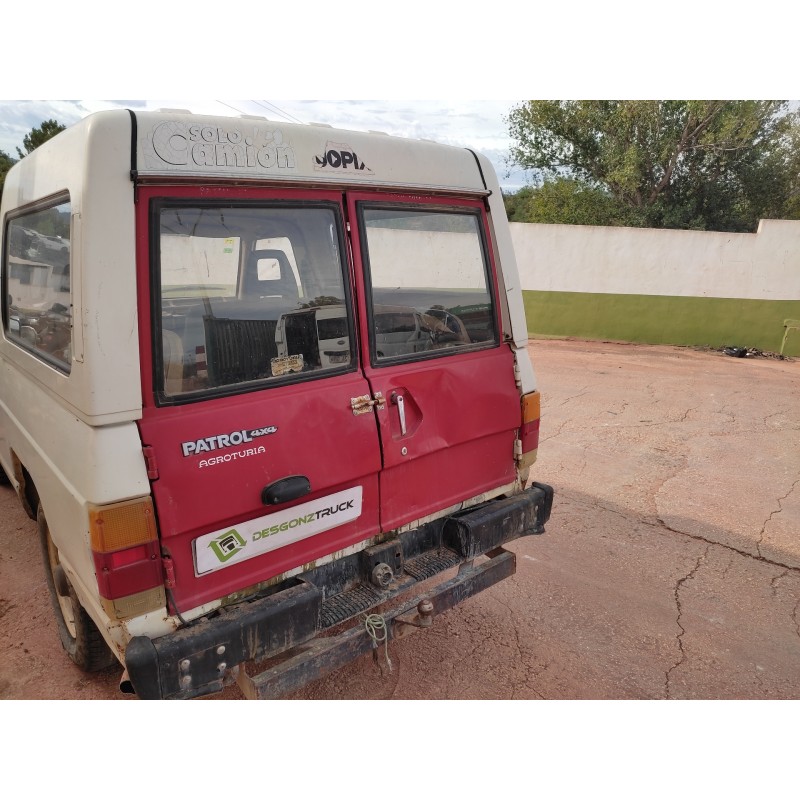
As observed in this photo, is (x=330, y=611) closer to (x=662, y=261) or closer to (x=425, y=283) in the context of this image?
(x=425, y=283)

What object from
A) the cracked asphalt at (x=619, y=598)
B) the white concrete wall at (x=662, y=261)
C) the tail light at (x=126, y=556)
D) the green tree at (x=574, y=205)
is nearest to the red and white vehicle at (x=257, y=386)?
the tail light at (x=126, y=556)

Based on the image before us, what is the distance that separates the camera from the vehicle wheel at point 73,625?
8.77 ft

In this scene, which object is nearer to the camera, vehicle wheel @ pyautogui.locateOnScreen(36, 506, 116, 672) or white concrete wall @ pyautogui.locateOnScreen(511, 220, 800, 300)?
vehicle wheel @ pyautogui.locateOnScreen(36, 506, 116, 672)

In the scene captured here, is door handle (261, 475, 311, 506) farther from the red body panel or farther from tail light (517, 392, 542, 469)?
tail light (517, 392, 542, 469)

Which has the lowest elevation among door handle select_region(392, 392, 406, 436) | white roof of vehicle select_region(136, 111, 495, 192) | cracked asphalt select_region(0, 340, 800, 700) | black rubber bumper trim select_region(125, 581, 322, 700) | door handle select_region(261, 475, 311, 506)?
cracked asphalt select_region(0, 340, 800, 700)

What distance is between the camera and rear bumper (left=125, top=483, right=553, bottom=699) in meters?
2.04

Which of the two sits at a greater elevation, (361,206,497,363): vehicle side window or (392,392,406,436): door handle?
(361,206,497,363): vehicle side window

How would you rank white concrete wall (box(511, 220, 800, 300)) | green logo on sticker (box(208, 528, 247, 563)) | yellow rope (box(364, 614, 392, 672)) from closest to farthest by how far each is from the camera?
green logo on sticker (box(208, 528, 247, 563)), yellow rope (box(364, 614, 392, 672)), white concrete wall (box(511, 220, 800, 300))

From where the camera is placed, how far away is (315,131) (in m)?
2.38

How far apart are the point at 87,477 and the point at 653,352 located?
34.7ft

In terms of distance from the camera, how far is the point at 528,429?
10.5 feet

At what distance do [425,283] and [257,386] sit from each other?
981 mm

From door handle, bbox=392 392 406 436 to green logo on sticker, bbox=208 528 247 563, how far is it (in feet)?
2.68

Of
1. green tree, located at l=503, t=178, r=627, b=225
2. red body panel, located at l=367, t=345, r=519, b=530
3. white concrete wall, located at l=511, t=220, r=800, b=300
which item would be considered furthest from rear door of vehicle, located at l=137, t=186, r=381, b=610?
green tree, located at l=503, t=178, r=627, b=225
